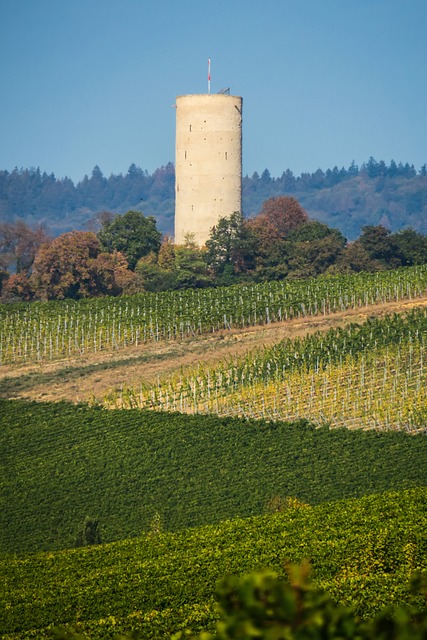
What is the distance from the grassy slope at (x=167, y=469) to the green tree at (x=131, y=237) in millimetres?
30479

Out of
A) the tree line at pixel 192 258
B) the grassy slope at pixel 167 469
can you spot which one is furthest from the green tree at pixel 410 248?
the grassy slope at pixel 167 469

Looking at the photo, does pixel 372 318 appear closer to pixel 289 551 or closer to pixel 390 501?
pixel 390 501

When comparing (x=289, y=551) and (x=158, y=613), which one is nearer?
(x=158, y=613)

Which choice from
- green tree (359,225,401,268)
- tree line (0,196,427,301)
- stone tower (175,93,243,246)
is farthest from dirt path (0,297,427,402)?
stone tower (175,93,243,246)

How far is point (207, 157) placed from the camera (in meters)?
61.3

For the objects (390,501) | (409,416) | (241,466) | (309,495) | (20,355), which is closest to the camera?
(390,501)

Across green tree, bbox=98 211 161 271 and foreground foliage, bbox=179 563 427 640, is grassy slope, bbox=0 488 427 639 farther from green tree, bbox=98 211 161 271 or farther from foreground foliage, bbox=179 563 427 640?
green tree, bbox=98 211 161 271

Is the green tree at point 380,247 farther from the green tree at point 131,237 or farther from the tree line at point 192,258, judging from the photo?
the green tree at point 131,237

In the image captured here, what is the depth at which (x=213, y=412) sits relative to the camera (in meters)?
34.3

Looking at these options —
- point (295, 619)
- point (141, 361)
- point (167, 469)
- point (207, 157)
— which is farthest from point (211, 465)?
point (207, 157)

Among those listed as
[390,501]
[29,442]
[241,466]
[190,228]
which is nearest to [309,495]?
[241,466]

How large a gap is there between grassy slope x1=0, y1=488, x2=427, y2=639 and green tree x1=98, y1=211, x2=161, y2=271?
43.8 m

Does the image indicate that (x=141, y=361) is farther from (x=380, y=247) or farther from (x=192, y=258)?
(x=380, y=247)

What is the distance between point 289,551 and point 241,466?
36.4 ft
